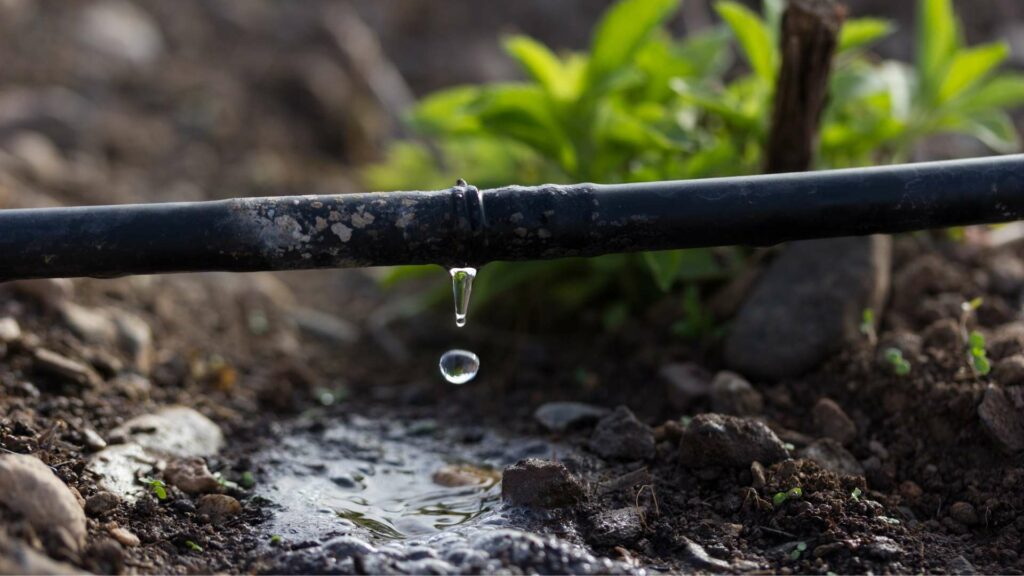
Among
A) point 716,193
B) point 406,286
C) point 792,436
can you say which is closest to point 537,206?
point 716,193

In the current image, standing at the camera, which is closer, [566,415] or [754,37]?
[566,415]

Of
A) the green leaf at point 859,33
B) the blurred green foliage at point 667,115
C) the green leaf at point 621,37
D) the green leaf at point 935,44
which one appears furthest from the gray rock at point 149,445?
the green leaf at point 935,44

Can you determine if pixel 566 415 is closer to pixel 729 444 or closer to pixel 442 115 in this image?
pixel 729 444

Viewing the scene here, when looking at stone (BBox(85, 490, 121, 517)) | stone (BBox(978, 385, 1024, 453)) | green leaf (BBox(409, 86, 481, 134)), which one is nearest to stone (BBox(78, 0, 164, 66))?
green leaf (BBox(409, 86, 481, 134))

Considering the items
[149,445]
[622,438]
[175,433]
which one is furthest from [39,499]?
[622,438]

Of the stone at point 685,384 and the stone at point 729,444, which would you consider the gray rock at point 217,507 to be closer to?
the stone at point 729,444

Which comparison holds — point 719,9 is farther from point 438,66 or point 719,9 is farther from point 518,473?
point 438,66

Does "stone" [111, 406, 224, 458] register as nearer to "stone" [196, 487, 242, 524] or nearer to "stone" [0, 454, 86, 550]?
"stone" [196, 487, 242, 524]
